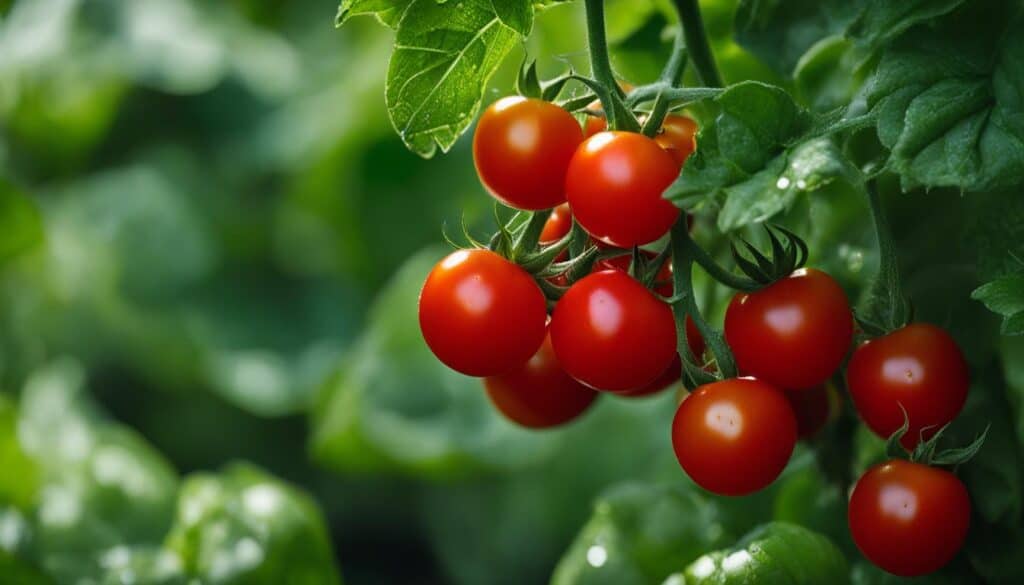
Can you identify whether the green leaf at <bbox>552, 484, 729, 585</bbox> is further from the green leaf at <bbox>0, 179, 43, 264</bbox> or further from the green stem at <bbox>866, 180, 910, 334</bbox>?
the green leaf at <bbox>0, 179, 43, 264</bbox>

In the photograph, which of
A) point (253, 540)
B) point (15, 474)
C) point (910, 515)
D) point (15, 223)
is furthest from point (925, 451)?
point (15, 223)

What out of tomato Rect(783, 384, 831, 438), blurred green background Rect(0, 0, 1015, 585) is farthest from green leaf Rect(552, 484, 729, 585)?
tomato Rect(783, 384, 831, 438)

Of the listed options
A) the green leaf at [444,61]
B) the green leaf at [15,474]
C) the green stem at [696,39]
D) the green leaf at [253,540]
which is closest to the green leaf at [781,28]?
the green stem at [696,39]

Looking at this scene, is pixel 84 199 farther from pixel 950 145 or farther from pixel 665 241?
pixel 950 145

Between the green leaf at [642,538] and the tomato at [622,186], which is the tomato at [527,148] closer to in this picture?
the tomato at [622,186]

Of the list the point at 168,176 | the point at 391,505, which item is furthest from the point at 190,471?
the point at 168,176
